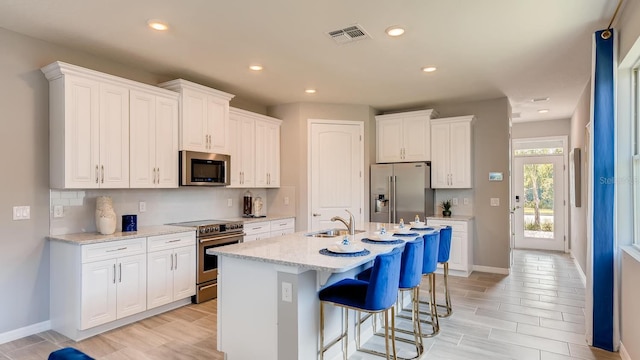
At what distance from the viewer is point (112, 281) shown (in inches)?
131

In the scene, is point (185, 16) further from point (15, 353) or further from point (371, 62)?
point (15, 353)

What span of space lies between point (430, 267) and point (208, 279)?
2.54 meters

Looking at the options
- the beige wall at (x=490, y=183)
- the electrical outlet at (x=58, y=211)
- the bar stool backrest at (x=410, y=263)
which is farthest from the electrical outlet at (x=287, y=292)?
the beige wall at (x=490, y=183)

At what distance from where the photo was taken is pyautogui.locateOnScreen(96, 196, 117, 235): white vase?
349 centimetres

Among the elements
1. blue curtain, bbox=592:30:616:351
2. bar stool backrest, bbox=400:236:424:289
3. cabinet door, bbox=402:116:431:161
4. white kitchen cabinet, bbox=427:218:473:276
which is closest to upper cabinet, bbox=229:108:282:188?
cabinet door, bbox=402:116:431:161

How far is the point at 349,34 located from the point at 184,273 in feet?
9.91

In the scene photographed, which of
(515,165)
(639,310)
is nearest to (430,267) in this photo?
(639,310)

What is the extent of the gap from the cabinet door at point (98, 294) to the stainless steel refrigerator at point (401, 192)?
12.9 feet

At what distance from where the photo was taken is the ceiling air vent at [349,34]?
313 cm

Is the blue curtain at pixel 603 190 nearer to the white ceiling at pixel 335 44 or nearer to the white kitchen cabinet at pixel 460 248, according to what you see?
the white ceiling at pixel 335 44

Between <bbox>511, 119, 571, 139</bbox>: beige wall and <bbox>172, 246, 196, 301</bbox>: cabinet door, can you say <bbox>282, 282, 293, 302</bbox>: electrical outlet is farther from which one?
<bbox>511, 119, 571, 139</bbox>: beige wall

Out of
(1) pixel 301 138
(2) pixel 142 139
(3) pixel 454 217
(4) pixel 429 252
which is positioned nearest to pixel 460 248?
(3) pixel 454 217

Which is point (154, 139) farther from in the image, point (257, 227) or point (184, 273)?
point (257, 227)

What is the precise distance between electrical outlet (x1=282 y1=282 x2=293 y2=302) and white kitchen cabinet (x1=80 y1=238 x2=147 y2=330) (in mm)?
1922
